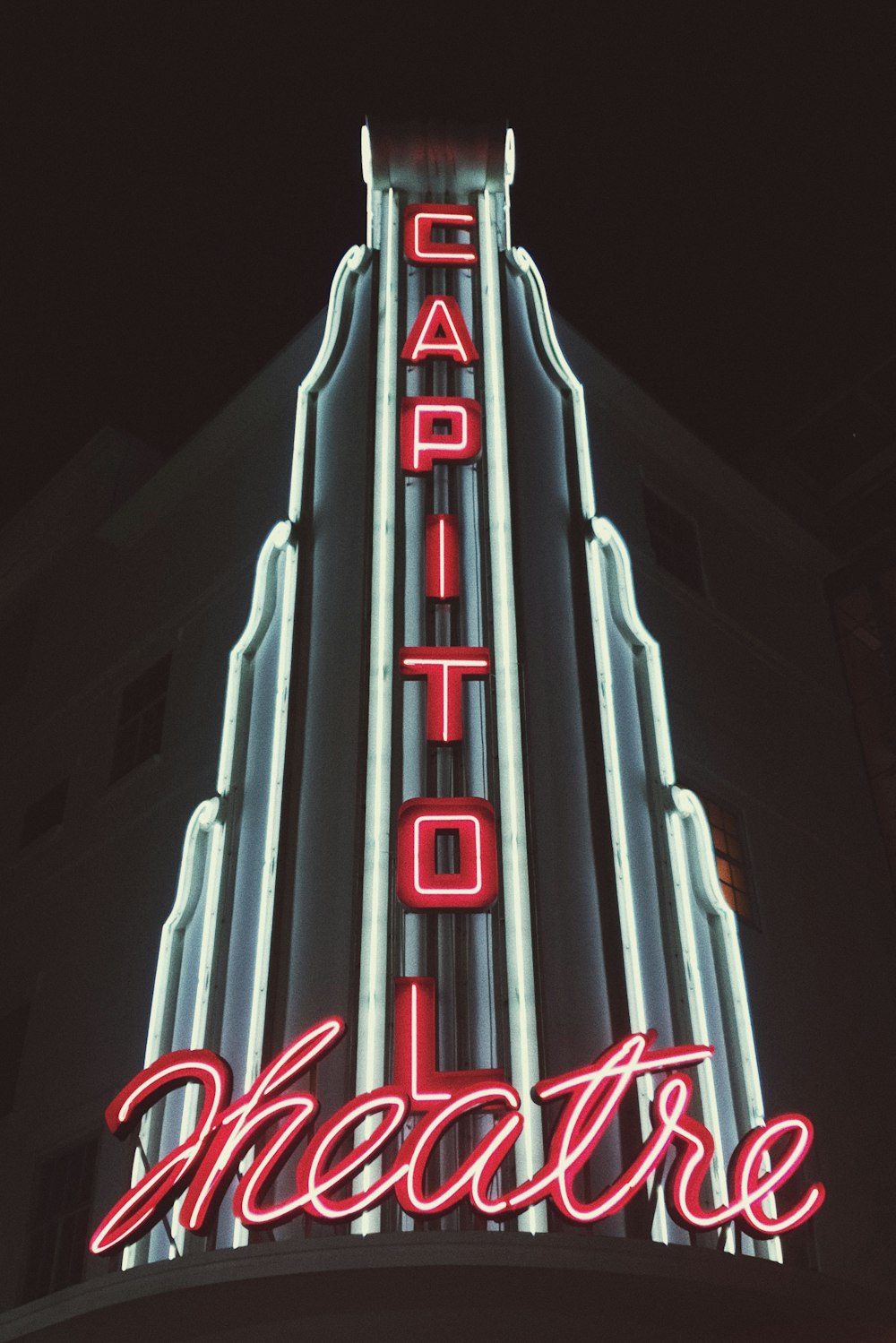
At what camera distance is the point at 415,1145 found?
34.1 ft

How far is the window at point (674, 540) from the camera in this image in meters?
19.7

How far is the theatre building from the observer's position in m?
10.8

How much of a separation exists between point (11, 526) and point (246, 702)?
11832 millimetres

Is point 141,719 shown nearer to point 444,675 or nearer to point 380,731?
point 380,731

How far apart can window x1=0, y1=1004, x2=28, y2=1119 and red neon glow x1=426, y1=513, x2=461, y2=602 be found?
773 cm

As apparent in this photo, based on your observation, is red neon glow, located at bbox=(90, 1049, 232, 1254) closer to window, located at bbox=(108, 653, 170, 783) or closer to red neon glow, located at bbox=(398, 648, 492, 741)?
red neon glow, located at bbox=(398, 648, 492, 741)

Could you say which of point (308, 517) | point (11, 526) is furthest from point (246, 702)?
point (11, 526)

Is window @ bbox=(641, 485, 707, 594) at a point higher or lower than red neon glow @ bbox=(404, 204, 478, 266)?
lower

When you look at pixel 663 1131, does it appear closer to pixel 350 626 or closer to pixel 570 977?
pixel 570 977

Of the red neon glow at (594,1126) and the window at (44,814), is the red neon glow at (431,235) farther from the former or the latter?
the red neon glow at (594,1126)

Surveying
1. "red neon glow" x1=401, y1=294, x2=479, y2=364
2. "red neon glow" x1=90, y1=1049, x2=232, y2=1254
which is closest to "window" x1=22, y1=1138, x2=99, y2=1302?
"red neon glow" x1=90, y1=1049, x2=232, y2=1254

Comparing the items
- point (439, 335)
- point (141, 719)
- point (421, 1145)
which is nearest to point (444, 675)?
point (421, 1145)

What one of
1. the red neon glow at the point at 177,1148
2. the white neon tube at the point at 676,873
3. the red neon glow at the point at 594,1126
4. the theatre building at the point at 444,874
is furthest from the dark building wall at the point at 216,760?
the red neon glow at the point at 594,1126

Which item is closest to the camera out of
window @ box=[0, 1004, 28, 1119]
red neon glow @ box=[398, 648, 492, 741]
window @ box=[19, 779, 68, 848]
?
red neon glow @ box=[398, 648, 492, 741]
